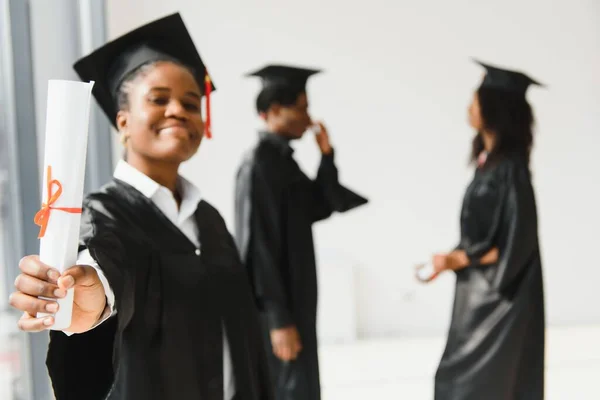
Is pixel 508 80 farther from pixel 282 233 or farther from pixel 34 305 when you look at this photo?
pixel 34 305

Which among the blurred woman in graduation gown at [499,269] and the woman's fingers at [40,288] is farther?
the blurred woman in graduation gown at [499,269]

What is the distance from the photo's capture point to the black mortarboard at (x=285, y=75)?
10.5 ft

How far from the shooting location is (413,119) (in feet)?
20.4

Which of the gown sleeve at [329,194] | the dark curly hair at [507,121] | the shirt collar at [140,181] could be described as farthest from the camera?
the gown sleeve at [329,194]

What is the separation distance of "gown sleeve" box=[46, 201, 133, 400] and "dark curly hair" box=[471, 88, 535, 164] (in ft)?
6.98

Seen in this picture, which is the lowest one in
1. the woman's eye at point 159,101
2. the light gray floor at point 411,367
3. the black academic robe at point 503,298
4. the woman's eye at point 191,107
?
the light gray floor at point 411,367

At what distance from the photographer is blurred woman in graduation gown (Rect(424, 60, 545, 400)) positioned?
301 centimetres

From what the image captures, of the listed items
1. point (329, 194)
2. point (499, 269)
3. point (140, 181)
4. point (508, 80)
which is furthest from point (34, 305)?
point (508, 80)

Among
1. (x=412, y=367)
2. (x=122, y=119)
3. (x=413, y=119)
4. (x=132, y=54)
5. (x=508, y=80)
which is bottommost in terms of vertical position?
(x=412, y=367)

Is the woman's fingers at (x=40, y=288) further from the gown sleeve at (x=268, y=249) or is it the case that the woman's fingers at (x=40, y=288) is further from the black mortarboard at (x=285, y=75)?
the black mortarboard at (x=285, y=75)

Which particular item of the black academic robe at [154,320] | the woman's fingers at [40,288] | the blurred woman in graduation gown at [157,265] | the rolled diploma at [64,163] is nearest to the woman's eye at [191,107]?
the blurred woman in graduation gown at [157,265]

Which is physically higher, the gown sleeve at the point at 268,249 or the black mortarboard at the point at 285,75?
the black mortarboard at the point at 285,75

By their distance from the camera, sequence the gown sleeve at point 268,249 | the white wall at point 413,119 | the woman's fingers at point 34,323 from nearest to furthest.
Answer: the woman's fingers at point 34,323, the gown sleeve at point 268,249, the white wall at point 413,119

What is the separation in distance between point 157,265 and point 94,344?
0.26 meters
